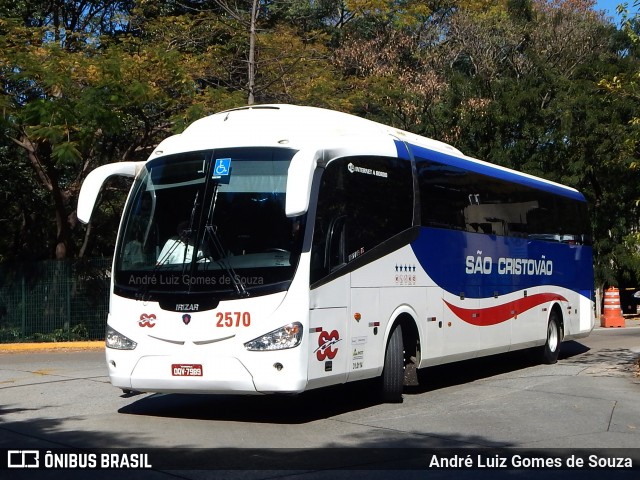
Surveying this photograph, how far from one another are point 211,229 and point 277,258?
2.85 feet

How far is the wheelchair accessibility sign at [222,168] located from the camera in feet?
34.9

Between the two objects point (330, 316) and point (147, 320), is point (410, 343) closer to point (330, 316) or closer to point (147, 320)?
point (330, 316)

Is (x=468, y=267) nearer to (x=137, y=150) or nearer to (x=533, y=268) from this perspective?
(x=533, y=268)

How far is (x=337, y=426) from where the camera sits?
10.4 m

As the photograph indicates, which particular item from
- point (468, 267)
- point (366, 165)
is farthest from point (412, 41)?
point (366, 165)

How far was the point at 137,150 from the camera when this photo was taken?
86.0 feet

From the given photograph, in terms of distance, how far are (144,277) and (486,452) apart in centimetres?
438

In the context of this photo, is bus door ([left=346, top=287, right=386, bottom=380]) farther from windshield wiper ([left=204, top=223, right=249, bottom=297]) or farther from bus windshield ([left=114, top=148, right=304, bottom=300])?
windshield wiper ([left=204, top=223, right=249, bottom=297])

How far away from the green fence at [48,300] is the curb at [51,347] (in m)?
1.74

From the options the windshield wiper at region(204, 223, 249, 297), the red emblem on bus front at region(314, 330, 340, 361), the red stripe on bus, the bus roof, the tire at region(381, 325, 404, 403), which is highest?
the bus roof

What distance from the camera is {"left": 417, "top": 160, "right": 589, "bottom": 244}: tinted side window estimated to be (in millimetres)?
13464

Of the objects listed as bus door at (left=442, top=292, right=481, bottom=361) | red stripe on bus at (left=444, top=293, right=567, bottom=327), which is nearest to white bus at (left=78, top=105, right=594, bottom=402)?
bus door at (left=442, top=292, right=481, bottom=361)

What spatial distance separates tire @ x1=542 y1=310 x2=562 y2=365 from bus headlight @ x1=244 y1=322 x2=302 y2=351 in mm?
9090

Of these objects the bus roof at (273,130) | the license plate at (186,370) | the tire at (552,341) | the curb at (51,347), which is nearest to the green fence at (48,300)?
Result: the curb at (51,347)
